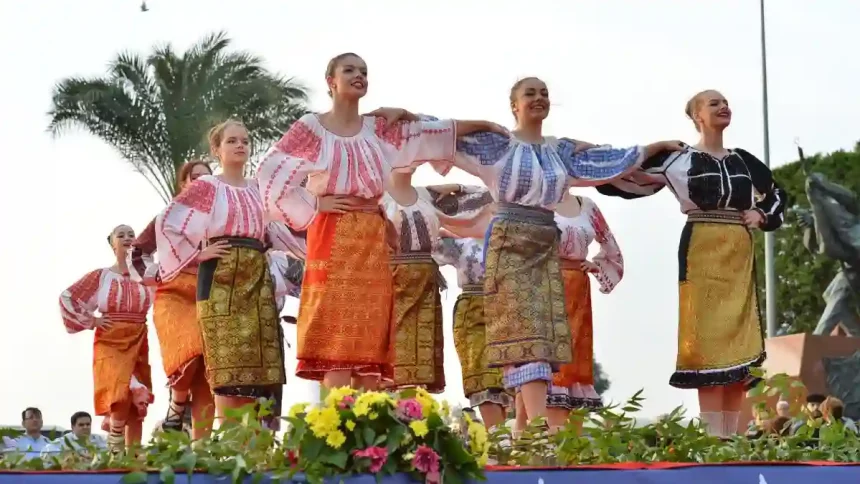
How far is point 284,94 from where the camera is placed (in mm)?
23062

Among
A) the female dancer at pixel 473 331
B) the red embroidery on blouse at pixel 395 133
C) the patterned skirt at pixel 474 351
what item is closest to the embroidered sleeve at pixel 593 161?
the red embroidery on blouse at pixel 395 133

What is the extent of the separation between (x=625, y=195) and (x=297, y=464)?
3345mm

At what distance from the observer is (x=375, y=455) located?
5465 mm

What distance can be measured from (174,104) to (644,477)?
17907 millimetres

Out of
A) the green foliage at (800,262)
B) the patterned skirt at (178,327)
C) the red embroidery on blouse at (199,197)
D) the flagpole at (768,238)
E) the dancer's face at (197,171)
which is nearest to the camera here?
the red embroidery on blouse at (199,197)

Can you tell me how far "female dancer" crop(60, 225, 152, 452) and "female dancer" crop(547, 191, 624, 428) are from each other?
299cm

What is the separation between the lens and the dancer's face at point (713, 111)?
8.38m

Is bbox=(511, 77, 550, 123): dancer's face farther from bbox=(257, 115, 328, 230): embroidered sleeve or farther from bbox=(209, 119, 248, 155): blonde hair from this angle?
bbox=(209, 119, 248, 155): blonde hair

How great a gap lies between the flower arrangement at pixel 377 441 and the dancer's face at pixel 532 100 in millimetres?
2587

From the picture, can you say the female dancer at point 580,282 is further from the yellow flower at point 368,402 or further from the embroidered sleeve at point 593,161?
the yellow flower at point 368,402

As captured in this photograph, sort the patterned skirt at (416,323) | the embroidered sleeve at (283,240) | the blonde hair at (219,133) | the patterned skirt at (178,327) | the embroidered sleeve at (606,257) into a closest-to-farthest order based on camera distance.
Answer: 1. the blonde hair at (219,133)
2. the embroidered sleeve at (283,240)
3. the patterned skirt at (178,327)
4. the patterned skirt at (416,323)
5. the embroidered sleeve at (606,257)

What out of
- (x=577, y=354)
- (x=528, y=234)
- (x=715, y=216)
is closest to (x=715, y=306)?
A: (x=715, y=216)

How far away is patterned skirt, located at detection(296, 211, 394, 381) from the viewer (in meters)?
7.41

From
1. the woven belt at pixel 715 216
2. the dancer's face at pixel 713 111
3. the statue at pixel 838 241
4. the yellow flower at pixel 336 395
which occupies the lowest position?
the yellow flower at pixel 336 395
